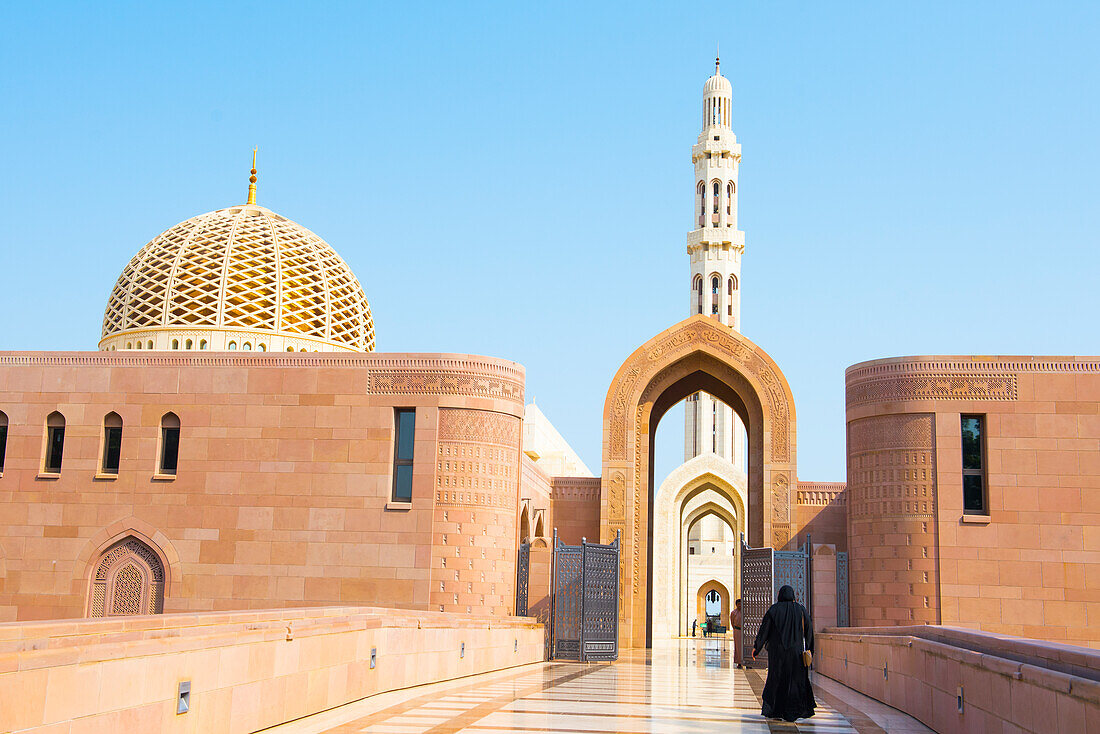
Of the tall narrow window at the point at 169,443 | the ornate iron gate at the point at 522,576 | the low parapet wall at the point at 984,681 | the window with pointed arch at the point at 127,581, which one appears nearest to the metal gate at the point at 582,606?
the ornate iron gate at the point at 522,576

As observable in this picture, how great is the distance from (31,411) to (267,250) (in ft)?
24.3

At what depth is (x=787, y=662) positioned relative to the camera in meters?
7.94

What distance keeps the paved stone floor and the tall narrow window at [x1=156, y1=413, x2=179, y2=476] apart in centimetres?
750

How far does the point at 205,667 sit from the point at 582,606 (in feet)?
38.0

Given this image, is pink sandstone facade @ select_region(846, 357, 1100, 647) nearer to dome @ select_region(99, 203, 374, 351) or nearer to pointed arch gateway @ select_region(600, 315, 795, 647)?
pointed arch gateway @ select_region(600, 315, 795, 647)

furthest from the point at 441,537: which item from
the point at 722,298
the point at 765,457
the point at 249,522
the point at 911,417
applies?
the point at 722,298

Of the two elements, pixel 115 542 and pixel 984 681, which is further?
pixel 115 542

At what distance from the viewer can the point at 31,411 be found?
56.4 ft

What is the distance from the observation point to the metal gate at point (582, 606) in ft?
54.7

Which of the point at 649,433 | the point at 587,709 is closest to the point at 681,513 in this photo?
the point at 649,433

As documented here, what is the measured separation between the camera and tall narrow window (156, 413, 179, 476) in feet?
56.1

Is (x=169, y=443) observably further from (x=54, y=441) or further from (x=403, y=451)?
(x=403, y=451)

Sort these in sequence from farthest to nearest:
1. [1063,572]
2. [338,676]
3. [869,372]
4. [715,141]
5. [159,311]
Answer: [715,141] → [159,311] → [869,372] → [1063,572] → [338,676]

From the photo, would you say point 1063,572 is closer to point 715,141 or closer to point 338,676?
point 338,676
